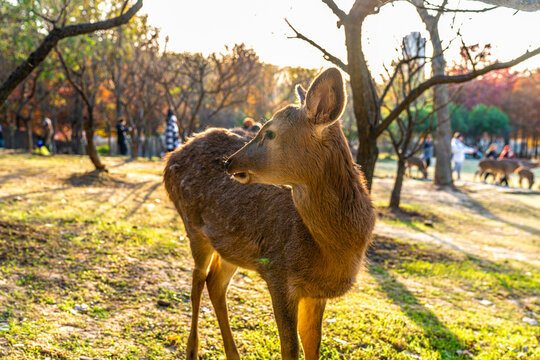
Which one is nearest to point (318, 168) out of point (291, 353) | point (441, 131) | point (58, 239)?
point (291, 353)

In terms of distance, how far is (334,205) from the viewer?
2969mm

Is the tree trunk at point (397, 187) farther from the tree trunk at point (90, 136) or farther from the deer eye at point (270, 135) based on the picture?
the deer eye at point (270, 135)

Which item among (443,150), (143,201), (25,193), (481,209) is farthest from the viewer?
(443,150)

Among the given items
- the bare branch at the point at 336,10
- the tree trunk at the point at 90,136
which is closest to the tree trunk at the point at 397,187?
the bare branch at the point at 336,10

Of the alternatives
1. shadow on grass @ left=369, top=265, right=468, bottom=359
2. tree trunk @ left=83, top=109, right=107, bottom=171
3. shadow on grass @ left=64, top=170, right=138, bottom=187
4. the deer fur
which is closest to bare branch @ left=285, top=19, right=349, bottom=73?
shadow on grass @ left=369, top=265, right=468, bottom=359

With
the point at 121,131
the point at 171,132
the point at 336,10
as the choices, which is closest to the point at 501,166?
the point at 171,132

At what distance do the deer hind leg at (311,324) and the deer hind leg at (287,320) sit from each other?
32 cm

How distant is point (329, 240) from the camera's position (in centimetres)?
298

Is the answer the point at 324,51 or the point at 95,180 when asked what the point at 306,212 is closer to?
the point at 324,51

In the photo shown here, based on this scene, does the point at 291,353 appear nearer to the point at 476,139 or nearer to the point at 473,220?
the point at 473,220

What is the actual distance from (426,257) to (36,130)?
3279 centimetres

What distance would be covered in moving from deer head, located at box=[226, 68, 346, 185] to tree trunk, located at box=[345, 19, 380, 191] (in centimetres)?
327

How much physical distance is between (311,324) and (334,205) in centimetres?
108

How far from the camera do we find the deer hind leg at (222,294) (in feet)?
13.2
